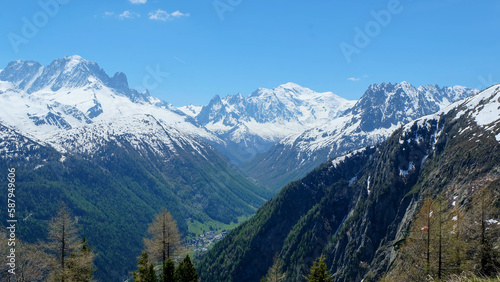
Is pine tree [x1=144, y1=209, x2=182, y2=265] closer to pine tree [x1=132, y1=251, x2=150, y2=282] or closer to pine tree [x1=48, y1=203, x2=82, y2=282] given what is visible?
pine tree [x1=132, y1=251, x2=150, y2=282]

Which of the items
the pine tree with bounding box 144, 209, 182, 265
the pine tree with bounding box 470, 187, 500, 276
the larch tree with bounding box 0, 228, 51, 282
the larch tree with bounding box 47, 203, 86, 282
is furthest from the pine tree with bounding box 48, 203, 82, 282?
the pine tree with bounding box 470, 187, 500, 276

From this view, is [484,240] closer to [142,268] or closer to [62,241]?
[142,268]

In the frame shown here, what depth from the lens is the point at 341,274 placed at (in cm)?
16700

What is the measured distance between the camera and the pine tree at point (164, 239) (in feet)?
196

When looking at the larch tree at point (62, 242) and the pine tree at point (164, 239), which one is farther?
the pine tree at point (164, 239)

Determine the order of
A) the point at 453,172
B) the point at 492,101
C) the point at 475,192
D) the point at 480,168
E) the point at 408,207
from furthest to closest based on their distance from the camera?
the point at 492,101 < the point at 408,207 < the point at 453,172 < the point at 480,168 < the point at 475,192

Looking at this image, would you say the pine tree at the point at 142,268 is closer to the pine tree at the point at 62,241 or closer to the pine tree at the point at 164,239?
the pine tree at the point at 164,239

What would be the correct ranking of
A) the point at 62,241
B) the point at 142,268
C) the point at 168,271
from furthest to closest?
the point at 142,268 → the point at 168,271 → the point at 62,241

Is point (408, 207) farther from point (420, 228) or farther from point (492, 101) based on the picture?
point (420, 228)

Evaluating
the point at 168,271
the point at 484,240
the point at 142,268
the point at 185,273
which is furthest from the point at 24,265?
the point at 484,240

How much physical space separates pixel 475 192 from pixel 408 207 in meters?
43.9

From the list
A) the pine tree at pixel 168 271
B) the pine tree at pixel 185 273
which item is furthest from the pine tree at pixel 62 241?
the pine tree at pixel 185 273

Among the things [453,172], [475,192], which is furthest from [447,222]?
[453,172]

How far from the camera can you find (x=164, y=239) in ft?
199
